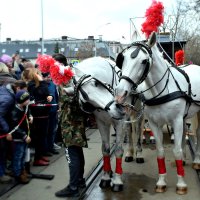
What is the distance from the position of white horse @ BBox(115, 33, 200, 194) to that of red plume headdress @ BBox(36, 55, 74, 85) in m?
0.65

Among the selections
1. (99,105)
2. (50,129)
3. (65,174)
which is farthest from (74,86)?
(50,129)

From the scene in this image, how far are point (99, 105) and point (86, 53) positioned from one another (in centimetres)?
4451

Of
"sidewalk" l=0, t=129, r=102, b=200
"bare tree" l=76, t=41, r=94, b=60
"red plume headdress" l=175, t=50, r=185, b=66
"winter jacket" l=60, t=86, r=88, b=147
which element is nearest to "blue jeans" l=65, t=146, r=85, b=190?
"winter jacket" l=60, t=86, r=88, b=147

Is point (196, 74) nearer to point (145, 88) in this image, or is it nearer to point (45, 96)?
point (145, 88)

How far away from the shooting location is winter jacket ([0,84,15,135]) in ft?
16.7

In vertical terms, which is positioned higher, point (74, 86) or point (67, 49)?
point (67, 49)

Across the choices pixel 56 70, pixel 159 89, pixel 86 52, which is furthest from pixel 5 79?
pixel 86 52

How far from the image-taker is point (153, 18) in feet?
15.7

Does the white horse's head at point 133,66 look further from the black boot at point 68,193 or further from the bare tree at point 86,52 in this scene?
the bare tree at point 86,52

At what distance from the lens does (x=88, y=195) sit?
16.3 feet

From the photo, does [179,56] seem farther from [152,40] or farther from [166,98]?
[152,40]

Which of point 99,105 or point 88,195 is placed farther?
point 88,195

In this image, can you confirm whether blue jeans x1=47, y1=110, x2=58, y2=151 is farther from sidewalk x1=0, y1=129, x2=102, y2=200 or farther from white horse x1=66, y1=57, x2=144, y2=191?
white horse x1=66, y1=57, x2=144, y2=191

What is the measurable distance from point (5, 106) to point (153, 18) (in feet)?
8.31
